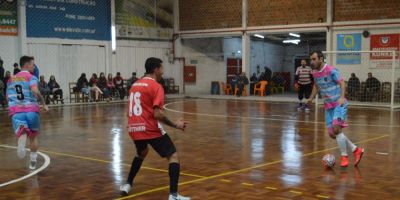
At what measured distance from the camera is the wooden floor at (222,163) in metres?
7.07

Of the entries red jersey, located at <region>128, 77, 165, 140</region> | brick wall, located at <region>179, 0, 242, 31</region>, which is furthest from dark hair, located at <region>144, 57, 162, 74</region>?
brick wall, located at <region>179, 0, 242, 31</region>

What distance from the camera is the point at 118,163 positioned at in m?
9.27

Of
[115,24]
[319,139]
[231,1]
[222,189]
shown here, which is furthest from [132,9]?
[222,189]

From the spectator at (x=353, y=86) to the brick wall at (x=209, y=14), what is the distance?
A: 818 cm

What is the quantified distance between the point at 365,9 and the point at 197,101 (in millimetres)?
9545

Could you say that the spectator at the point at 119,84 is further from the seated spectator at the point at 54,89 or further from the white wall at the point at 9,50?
the white wall at the point at 9,50

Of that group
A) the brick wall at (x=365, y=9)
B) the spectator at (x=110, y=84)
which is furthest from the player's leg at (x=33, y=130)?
the brick wall at (x=365, y=9)

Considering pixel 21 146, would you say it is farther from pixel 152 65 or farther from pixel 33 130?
pixel 152 65

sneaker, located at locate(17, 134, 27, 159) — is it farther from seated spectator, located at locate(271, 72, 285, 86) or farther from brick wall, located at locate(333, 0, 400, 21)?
seated spectator, located at locate(271, 72, 285, 86)

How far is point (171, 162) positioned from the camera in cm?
637

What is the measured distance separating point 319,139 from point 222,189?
18.3ft

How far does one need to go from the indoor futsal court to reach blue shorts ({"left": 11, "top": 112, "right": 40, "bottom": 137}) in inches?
0.9

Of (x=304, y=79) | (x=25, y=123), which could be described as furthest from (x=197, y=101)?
(x=25, y=123)

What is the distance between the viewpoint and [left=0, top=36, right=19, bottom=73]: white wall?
24.4m
